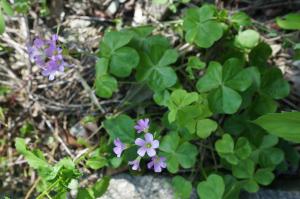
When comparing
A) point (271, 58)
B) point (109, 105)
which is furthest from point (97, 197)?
point (271, 58)

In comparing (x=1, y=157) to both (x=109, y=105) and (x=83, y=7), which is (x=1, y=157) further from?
(x=83, y=7)

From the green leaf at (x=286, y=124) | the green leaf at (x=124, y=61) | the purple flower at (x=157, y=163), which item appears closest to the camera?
the green leaf at (x=286, y=124)

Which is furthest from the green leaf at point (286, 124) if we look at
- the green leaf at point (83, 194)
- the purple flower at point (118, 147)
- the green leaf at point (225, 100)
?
the green leaf at point (83, 194)

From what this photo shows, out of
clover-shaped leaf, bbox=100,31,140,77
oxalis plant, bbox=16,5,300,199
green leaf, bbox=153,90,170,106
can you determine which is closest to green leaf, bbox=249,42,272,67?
oxalis plant, bbox=16,5,300,199

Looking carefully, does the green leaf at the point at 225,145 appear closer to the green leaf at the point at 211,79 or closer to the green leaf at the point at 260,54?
the green leaf at the point at 211,79

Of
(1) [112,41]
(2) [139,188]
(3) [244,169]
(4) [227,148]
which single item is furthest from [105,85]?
(3) [244,169]

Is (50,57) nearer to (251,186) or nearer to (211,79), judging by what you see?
(211,79)
